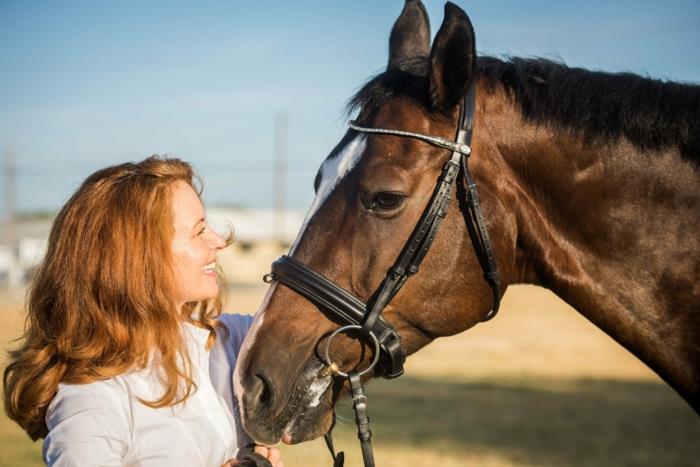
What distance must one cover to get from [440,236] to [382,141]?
0.40 m

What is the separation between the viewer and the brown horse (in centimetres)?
232

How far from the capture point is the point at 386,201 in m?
2.36

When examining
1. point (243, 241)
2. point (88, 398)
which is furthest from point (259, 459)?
point (243, 241)

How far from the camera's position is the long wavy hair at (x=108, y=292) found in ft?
7.74

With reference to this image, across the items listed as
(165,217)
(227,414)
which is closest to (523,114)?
(165,217)

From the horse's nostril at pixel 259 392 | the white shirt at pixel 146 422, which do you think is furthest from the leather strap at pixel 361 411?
the white shirt at pixel 146 422

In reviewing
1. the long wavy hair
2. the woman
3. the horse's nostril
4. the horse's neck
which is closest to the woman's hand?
the woman

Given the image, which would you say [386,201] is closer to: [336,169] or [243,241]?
[336,169]

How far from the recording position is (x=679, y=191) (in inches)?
91.6

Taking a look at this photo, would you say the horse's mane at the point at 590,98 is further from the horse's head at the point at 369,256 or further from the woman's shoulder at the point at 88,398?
the woman's shoulder at the point at 88,398

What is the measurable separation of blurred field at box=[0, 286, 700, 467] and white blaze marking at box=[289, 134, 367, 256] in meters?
0.76

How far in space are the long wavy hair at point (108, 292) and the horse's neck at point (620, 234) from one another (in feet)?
4.41

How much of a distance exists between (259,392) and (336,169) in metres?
0.84

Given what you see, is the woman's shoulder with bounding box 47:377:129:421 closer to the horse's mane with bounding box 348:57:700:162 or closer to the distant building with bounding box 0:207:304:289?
the horse's mane with bounding box 348:57:700:162
